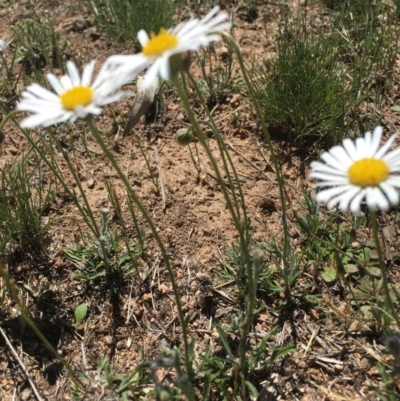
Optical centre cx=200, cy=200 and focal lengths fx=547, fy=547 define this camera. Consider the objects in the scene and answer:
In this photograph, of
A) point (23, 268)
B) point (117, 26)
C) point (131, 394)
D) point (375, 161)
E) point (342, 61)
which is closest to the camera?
point (375, 161)

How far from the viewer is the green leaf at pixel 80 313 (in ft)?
8.02

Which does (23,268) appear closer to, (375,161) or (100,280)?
(100,280)

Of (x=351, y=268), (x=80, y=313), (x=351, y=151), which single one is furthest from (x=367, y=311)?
(x=80, y=313)

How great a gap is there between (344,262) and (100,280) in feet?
3.68

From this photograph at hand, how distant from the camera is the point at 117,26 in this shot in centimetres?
376

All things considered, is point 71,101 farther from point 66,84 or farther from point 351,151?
point 351,151

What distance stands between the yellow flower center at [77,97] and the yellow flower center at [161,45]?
227 mm

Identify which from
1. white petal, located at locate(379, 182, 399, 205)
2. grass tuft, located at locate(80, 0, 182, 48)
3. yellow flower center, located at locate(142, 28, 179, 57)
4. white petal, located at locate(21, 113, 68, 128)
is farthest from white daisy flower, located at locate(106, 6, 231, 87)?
grass tuft, located at locate(80, 0, 182, 48)

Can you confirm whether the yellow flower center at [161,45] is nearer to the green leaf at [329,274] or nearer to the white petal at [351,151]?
the white petal at [351,151]

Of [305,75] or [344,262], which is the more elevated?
[305,75]

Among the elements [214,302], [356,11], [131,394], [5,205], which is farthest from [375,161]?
[356,11]

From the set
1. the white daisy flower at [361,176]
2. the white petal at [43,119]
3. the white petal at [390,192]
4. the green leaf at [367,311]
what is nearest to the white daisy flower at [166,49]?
the white petal at [43,119]

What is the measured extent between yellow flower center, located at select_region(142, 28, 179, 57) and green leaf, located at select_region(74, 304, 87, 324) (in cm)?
126

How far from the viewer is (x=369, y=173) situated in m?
1.68
